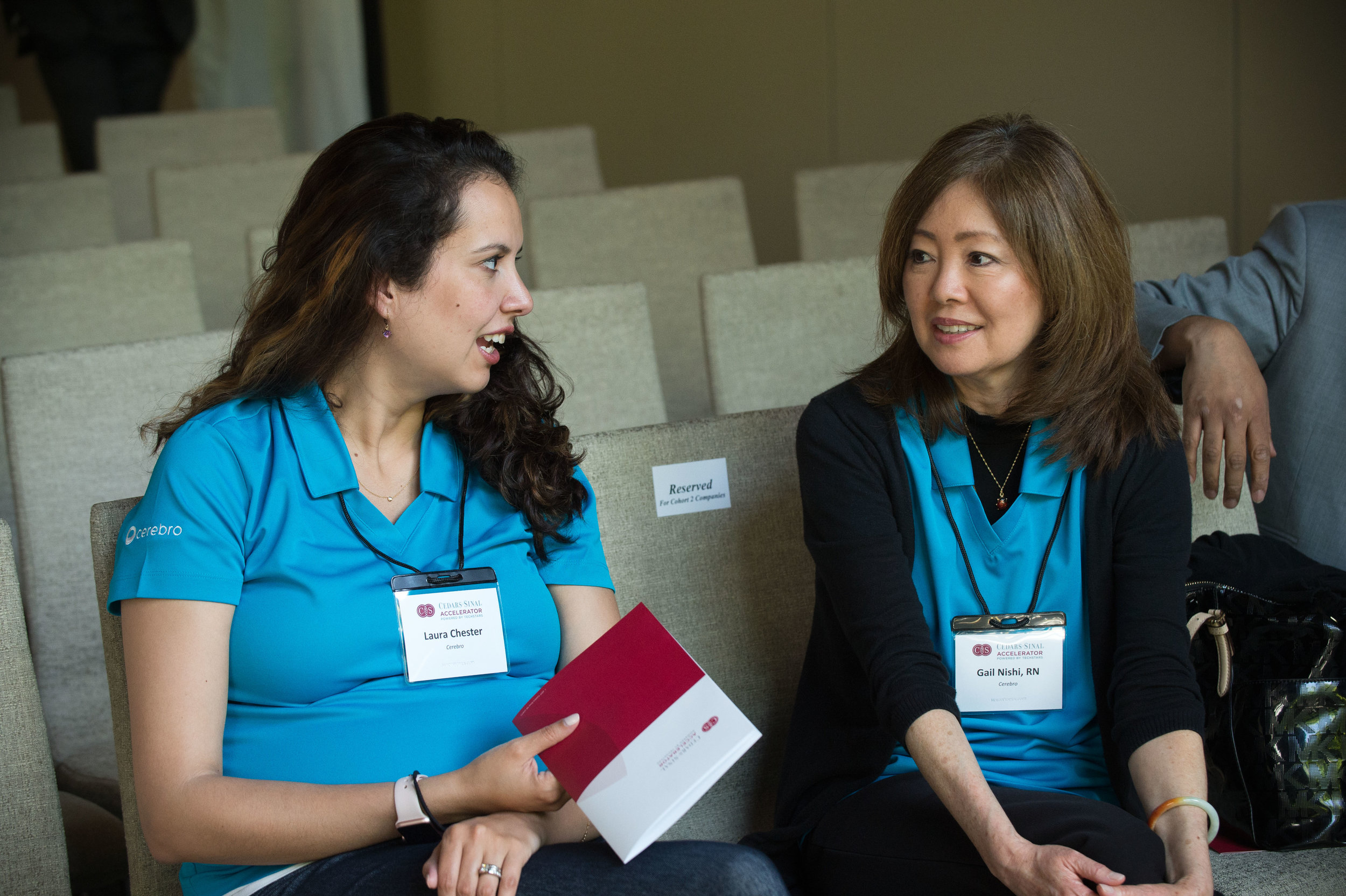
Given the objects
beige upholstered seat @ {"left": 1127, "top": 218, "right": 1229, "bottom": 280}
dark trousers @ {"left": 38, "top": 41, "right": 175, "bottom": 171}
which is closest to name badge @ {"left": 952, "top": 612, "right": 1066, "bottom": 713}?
beige upholstered seat @ {"left": 1127, "top": 218, "right": 1229, "bottom": 280}

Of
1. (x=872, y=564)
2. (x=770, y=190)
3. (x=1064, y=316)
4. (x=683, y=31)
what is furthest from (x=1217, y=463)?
(x=683, y=31)

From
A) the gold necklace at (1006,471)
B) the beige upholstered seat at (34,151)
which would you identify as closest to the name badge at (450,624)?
the gold necklace at (1006,471)

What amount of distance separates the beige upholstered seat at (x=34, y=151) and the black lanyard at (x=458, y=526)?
409 cm

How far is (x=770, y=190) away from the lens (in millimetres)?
5445

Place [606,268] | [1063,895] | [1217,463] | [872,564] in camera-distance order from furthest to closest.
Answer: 1. [606,268]
2. [1217,463]
3. [872,564]
4. [1063,895]

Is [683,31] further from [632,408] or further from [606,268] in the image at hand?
[632,408]

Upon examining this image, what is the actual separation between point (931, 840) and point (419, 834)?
1.93ft

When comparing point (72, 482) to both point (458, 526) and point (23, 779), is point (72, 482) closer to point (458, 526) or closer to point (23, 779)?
point (23, 779)

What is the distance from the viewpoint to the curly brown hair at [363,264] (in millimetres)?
1410

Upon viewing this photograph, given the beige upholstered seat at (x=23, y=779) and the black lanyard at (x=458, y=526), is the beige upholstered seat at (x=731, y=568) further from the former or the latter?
the beige upholstered seat at (x=23, y=779)

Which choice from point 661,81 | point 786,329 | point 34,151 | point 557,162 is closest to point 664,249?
point 786,329

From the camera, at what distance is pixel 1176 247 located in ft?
9.25

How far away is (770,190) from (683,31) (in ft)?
3.09

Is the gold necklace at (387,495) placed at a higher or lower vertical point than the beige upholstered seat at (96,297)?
lower
